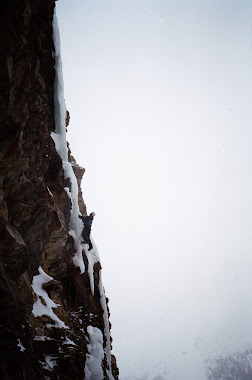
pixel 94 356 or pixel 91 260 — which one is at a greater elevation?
pixel 91 260

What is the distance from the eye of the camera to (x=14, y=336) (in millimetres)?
5109

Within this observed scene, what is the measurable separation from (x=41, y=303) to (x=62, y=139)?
24.3 feet

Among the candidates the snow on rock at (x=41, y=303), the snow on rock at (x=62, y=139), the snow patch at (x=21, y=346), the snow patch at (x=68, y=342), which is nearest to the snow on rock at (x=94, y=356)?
the snow patch at (x=68, y=342)

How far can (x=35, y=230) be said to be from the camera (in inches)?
301

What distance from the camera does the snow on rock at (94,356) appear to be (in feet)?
30.0

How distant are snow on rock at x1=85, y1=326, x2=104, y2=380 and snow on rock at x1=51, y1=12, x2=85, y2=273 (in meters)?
3.24

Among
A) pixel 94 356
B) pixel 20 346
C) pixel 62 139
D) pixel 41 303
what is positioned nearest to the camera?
pixel 20 346

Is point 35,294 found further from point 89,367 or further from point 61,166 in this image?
point 61,166

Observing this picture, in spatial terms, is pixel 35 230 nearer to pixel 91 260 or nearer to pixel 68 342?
pixel 68 342

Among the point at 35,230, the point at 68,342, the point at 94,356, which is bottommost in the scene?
the point at 94,356

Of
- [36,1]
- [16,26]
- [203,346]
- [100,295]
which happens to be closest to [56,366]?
[100,295]

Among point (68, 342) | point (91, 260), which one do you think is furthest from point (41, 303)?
point (91, 260)

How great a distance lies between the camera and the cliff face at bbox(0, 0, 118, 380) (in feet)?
17.1

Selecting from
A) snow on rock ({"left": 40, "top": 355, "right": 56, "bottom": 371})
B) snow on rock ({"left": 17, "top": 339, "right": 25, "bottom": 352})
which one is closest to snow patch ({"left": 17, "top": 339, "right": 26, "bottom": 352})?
snow on rock ({"left": 17, "top": 339, "right": 25, "bottom": 352})
